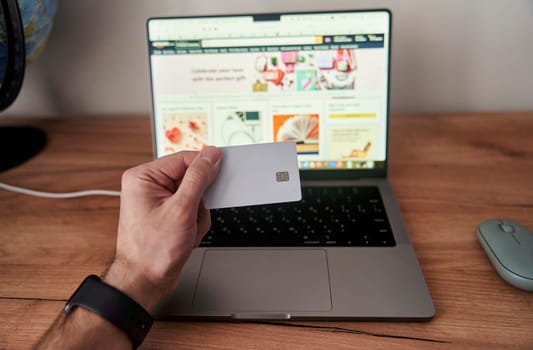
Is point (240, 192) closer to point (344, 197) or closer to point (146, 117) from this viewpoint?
point (344, 197)

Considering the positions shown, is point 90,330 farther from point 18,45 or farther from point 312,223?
point 18,45

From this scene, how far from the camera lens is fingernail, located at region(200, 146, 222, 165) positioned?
0.52 metres

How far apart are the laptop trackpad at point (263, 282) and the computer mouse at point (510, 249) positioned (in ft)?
0.67

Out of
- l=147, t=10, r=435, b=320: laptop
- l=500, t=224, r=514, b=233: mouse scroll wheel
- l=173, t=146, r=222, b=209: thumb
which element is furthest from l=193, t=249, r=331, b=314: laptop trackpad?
l=500, t=224, r=514, b=233: mouse scroll wheel

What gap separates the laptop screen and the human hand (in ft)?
0.75

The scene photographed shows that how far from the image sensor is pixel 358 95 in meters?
0.72

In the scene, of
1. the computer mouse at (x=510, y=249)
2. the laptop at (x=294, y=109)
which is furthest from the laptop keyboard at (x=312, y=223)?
the computer mouse at (x=510, y=249)

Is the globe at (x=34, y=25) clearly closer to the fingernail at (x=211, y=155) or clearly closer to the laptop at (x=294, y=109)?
the laptop at (x=294, y=109)

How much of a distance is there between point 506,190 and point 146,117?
707 mm

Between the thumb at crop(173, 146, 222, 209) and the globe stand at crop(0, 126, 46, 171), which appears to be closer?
the thumb at crop(173, 146, 222, 209)

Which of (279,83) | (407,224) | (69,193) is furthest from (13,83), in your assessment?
(407,224)

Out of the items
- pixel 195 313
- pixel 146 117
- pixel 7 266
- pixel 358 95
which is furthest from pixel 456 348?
pixel 146 117

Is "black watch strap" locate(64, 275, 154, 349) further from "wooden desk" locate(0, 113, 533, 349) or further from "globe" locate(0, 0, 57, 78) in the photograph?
"globe" locate(0, 0, 57, 78)

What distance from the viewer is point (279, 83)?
72cm
